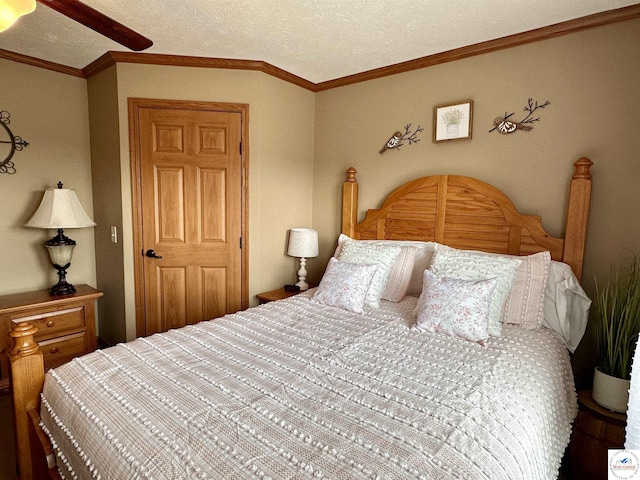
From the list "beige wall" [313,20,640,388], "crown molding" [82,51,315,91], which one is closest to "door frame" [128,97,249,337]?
"crown molding" [82,51,315,91]

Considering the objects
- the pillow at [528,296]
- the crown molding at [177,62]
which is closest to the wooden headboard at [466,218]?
the pillow at [528,296]

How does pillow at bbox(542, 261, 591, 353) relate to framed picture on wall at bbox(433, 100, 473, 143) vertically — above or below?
below

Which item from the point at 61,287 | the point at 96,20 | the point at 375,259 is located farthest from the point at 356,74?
the point at 61,287

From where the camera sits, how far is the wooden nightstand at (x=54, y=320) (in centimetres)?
253

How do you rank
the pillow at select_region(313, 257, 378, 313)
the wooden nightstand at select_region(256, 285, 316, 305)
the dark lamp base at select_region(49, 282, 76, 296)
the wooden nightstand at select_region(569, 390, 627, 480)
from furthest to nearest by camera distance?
the wooden nightstand at select_region(256, 285, 316, 305), the dark lamp base at select_region(49, 282, 76, 296), the pillow at select_region(313, 257, 378, 313), the wooden nightstand at select_region(569, 390, 627, 480)

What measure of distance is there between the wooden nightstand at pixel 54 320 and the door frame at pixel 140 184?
1.15 feet

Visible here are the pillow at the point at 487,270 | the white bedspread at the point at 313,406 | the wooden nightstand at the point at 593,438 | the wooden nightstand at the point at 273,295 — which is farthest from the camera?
the wooden nightstand at the point at 273,295

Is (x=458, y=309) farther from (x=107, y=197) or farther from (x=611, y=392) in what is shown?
(x=107, y=197)

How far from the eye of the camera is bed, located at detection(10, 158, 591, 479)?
974 millimetres

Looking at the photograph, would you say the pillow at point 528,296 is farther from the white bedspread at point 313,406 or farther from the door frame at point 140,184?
the door frame at point 140,184

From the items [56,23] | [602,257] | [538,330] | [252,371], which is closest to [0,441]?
[252,371]

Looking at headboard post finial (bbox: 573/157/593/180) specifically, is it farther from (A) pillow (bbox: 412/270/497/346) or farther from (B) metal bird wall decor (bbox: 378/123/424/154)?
(B) metal bird wall decor (bbox: 378/123/424/154)

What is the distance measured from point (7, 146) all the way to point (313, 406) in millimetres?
3147

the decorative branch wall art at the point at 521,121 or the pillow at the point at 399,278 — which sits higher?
the decorative branch wall art at the point at 521,121
